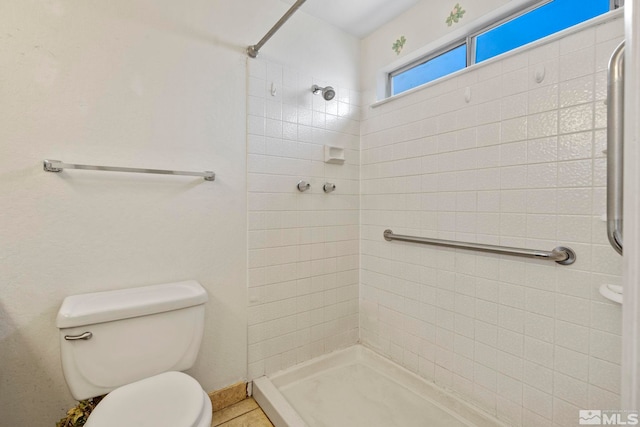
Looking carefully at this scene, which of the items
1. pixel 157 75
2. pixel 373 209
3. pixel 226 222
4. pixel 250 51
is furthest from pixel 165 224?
pixel 373 209

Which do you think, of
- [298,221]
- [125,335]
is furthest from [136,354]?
[298,221]

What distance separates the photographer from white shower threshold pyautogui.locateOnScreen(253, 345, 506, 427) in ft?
4.88

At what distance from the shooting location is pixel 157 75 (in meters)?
1.39

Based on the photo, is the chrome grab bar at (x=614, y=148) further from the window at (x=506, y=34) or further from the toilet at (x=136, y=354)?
the toilet at (x=136, y=354)

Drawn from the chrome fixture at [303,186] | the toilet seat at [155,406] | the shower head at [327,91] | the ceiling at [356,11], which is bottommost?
the toilet seat at [155,406]

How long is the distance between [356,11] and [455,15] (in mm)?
596

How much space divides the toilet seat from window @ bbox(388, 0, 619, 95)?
2013 mm

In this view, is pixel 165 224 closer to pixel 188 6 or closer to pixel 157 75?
pixel 157 75

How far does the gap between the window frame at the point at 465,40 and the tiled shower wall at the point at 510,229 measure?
9.4 inches

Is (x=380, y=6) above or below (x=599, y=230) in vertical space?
above

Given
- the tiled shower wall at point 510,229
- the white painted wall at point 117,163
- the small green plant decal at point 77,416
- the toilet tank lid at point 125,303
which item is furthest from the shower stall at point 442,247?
the small green plant decal at point 77,416

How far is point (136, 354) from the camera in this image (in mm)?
1173

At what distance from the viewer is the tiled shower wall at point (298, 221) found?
5.58ft

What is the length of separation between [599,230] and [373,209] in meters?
1.16
